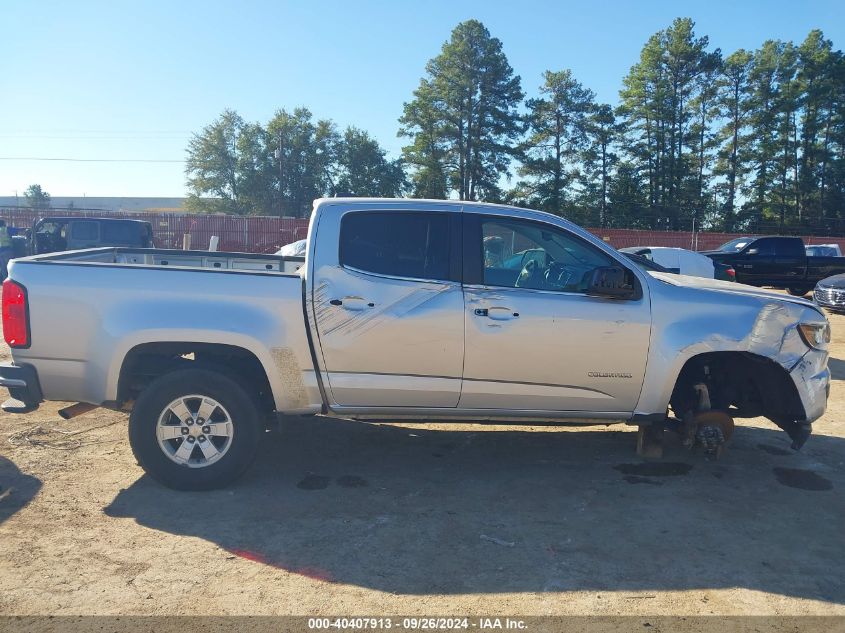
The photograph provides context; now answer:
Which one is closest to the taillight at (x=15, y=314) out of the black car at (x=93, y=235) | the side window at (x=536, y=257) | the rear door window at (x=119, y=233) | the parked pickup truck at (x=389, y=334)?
the parked pickup truck at (x=389, y=334)

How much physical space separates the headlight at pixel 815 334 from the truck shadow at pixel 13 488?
540cm

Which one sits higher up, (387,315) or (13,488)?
(387,315)

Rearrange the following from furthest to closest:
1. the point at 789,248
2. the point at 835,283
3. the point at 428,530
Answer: the point at 789,248 < the point at 835,283 < the point at 428,530

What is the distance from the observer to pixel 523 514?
4.38m

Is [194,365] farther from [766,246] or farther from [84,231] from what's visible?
[766,246]

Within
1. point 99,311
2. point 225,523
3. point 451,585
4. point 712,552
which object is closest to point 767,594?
point 712,552

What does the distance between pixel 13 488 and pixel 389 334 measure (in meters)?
2.74

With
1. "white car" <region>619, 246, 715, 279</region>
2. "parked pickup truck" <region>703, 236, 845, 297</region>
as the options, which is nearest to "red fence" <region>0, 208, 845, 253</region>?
"parked pickup truck" <region>703, 236, 845, 297</region>

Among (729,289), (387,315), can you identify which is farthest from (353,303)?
(729,289)

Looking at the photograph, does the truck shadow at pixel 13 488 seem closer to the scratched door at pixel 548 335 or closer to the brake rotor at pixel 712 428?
the scratched door at pixel 548 335

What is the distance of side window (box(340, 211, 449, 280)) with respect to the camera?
4762mm

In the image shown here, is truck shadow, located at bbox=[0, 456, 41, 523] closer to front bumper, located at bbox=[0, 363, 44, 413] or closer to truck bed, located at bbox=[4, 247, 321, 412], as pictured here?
front bumper, located at bbox=[0, 363, 44, 413]

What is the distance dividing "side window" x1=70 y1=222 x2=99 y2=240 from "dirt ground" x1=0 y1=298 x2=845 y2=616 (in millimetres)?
10939

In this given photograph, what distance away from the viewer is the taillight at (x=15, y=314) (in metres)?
4.48
